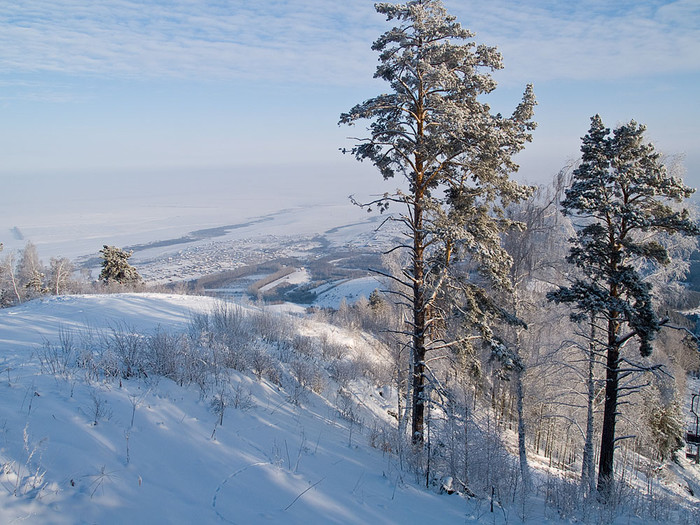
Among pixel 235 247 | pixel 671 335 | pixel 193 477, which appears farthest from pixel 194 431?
pixel 235 247

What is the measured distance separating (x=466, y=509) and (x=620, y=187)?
861cm

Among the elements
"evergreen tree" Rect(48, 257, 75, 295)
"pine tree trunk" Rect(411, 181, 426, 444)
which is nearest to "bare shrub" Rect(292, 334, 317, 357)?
"pine tree trunk" Rect(411, 181, 426, 444)

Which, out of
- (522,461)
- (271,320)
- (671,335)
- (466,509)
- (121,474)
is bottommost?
(671,335)

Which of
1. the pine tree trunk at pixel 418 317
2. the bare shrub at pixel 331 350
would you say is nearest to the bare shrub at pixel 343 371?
the bare shrub at pixel 331 350

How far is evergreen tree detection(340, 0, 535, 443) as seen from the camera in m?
8.27

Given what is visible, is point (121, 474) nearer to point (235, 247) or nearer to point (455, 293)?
point (455, 293)

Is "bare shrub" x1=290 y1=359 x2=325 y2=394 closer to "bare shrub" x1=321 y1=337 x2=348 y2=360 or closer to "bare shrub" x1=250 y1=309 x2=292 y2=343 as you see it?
"bare shrub" x1=250 y1=309 x2=292 y2=343

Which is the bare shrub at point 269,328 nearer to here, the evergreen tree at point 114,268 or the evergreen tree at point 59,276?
→ the evergreen tree at point 114,268

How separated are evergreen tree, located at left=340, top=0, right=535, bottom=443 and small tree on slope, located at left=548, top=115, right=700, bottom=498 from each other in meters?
1.99

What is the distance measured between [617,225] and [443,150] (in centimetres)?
513

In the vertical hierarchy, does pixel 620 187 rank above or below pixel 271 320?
above

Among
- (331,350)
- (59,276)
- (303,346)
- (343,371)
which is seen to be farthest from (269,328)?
(59,276)

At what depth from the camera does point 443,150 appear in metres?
8.59

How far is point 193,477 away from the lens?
4.27m
